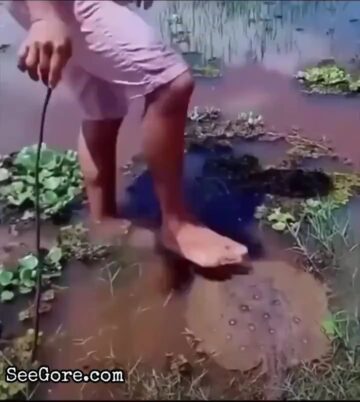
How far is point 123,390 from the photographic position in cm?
143

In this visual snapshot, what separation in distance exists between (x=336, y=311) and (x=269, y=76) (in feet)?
1.38

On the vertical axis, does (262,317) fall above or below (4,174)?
below

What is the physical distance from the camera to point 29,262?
1565mm

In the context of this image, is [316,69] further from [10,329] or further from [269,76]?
[10,329]

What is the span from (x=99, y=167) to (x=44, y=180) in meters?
0.10

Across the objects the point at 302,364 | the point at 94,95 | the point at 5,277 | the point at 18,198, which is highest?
the point at 94,95

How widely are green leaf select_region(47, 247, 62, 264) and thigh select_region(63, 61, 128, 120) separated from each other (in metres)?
0.23

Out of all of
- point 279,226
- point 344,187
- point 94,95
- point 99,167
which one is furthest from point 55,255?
point 344,187

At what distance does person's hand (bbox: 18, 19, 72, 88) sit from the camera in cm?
148

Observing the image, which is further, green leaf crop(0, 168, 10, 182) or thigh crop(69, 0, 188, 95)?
green leaf crop(0, 168, 10, 182)

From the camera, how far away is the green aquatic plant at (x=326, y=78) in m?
1.59

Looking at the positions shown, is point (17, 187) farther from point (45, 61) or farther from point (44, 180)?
point (45, 61)

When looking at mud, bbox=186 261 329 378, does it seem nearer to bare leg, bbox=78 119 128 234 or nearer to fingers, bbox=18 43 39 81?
bare leg, bbox=78 119 128 234

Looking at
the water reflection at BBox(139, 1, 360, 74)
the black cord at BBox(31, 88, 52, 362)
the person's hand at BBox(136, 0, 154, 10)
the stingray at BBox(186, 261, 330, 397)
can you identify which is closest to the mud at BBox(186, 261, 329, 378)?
the stingray at BBox(186, 261, 330, 397)
